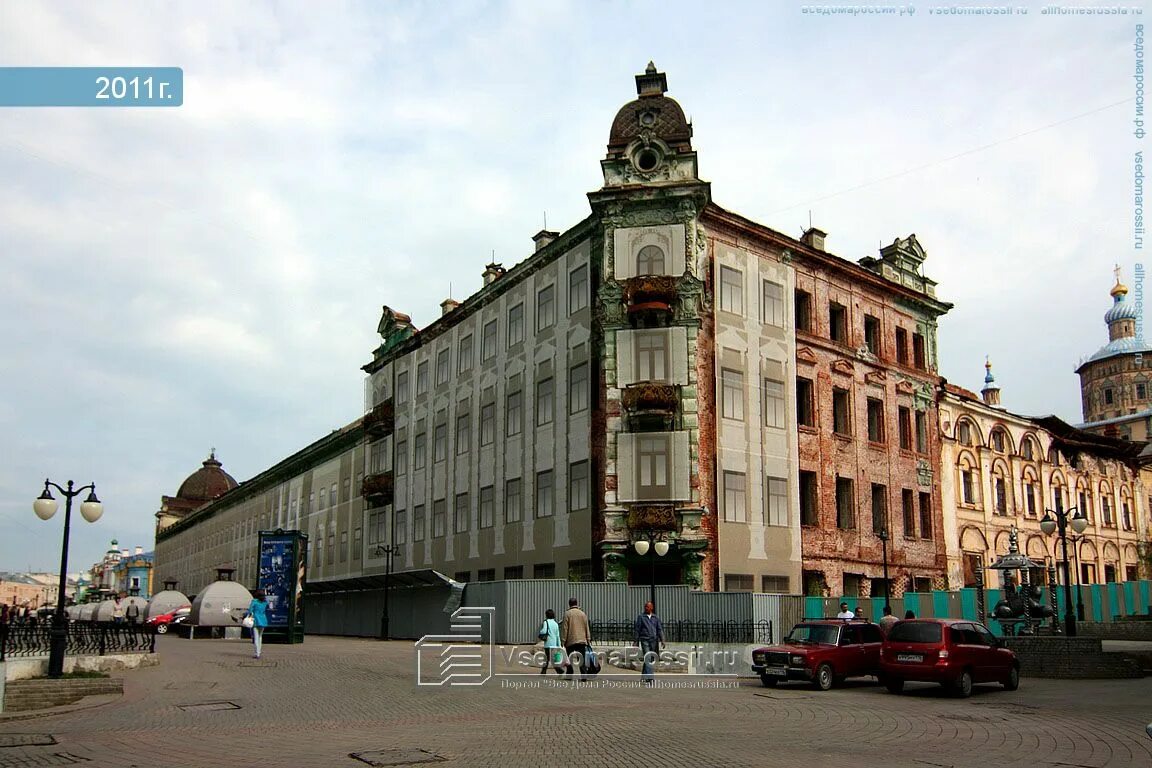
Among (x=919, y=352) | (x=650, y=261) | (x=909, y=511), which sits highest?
(x=650, y=261)

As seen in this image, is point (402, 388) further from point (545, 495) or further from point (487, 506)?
point (545, 495)

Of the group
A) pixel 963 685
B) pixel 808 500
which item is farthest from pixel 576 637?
pixel 808 500

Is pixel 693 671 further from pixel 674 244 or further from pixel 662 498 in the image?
pixel 674 244

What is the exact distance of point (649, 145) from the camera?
128 ft

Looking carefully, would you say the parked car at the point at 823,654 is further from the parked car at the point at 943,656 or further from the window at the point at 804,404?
the window at the point at 804,404

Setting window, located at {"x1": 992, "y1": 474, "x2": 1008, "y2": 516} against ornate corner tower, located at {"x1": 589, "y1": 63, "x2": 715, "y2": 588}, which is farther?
window, located at {"x1": 992, "y1": 474, "x2": 1008, "y2": 516}

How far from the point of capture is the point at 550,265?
142ft

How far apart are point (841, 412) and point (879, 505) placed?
4.54 meters

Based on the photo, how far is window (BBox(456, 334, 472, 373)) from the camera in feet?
163

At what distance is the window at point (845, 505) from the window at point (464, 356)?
1827 cm

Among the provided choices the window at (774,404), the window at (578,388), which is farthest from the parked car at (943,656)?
the window at (578,388)

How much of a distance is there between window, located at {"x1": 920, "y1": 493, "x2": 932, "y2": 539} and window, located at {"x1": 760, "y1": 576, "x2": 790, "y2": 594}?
36.0 feet

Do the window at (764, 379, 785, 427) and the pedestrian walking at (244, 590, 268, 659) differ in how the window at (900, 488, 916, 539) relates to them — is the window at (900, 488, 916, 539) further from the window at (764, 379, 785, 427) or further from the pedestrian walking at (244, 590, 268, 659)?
the pedestrian walking at (244, 590, 268, 659)

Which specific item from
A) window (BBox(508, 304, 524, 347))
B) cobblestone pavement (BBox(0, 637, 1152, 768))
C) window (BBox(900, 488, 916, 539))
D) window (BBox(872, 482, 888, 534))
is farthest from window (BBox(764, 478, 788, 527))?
cobblestone pavement (BBox(0, 637, 1152, 768))
